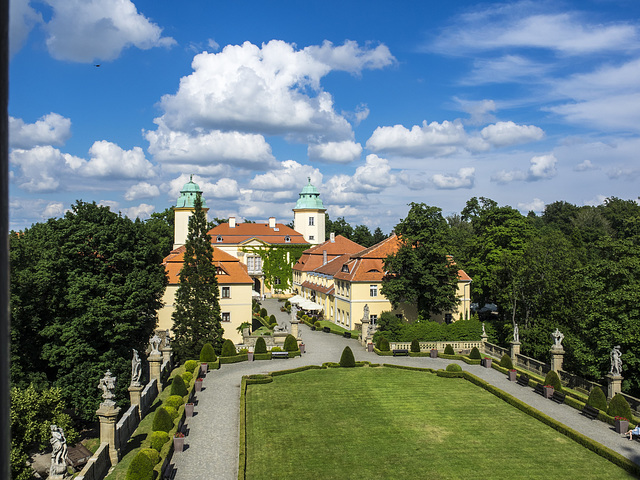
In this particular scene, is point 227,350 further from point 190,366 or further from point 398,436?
point 398,436

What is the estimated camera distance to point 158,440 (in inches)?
793

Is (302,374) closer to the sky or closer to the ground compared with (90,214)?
closer to the ground

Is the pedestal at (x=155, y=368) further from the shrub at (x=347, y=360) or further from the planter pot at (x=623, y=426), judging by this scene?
the planter pot at (x=623, y=426)

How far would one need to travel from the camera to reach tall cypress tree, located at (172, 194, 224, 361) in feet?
124

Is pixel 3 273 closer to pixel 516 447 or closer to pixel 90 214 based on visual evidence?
pixel 516 447

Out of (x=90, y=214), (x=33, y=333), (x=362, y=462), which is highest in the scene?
(x=90, y=214)

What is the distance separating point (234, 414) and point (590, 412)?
1756 cm

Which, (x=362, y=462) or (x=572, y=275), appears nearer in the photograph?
(x=362, y=462)

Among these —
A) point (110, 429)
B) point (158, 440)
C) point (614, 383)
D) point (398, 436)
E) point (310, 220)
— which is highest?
point (310, 220)

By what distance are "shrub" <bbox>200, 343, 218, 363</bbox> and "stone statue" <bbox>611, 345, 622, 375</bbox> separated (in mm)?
24357

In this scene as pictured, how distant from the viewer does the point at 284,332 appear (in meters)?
44.1

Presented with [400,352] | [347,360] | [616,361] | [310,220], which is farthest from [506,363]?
[310,220]

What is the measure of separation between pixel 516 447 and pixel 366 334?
→ 2281cm

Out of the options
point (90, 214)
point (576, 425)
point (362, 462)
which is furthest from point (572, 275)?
point (90, 214)
